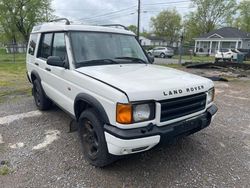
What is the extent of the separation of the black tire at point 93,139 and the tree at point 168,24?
196ft

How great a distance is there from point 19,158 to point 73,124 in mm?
1317

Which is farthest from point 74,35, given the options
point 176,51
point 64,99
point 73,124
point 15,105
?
point 176,51

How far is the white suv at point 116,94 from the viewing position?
257cm

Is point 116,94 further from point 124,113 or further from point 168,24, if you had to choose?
point 168,24

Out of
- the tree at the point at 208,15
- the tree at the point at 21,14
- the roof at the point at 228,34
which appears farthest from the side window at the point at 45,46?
the tree at the point at 208,15

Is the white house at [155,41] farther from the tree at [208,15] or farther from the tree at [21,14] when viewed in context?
the tree at [21,14]

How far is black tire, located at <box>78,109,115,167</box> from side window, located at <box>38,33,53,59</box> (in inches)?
79.4

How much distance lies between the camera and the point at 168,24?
59.1m

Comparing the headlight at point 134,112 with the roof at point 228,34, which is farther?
the roof at point 228,34

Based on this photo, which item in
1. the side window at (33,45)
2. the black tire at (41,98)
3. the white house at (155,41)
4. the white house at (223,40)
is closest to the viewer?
the black tire at (41,98)

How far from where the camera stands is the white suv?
2570 millimetres

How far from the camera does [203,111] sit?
3.28 m

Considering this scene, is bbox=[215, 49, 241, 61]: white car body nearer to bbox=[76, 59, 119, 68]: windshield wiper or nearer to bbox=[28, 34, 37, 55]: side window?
bbox=[28, 34, 37, 55]: side window

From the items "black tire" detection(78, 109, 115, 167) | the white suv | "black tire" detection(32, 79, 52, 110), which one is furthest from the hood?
"black tire" detection(32, 79, 52, 110)
